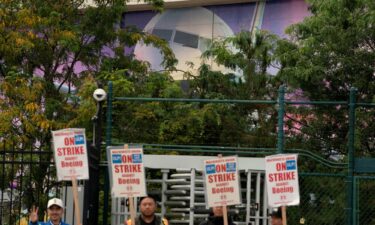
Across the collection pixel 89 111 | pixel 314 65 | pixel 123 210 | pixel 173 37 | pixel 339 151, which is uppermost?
pixel 173 37

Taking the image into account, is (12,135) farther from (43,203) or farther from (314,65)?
(314,65)

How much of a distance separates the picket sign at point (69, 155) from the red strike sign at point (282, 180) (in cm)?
208

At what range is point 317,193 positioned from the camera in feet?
37.1

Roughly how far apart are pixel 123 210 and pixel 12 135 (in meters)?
4.20

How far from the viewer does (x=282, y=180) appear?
28.3 ft

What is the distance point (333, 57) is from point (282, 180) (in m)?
7.21

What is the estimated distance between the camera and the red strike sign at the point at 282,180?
856cm

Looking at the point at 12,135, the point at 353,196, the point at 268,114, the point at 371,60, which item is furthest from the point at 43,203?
the point at 371,60

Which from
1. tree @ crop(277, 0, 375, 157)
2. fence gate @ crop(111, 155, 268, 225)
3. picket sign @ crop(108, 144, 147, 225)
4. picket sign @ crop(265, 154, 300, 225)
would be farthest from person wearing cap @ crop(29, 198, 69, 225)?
tree @ crop(277, 0, 375, 157)

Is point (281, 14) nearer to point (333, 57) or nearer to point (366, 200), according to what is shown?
point (333, 57)

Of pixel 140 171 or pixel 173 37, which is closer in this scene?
pixel 140 171

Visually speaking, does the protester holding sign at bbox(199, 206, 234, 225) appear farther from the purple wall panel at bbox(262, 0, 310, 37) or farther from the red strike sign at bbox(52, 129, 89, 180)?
the purple wall panel at bbox(262, 0, 310, 37)

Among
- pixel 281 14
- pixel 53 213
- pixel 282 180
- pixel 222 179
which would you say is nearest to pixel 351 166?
pixel 282 180

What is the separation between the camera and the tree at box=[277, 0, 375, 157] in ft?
47.5
